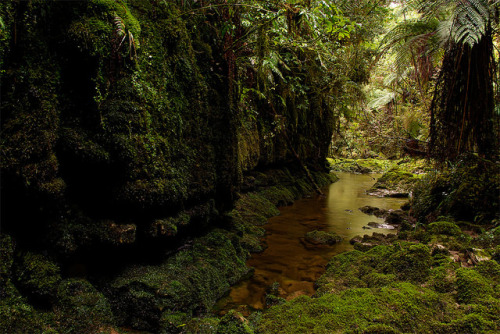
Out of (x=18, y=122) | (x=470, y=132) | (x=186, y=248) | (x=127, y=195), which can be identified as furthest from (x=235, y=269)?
(x=470, y=132)

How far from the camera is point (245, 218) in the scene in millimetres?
6516

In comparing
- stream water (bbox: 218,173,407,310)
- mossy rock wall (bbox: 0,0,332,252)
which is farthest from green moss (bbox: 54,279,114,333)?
stream water (bbox: 218,173,407,310)

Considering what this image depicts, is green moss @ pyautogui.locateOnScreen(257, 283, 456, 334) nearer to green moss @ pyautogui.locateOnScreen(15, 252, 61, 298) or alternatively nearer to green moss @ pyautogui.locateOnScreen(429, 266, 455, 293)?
green moss @ pyautogui.locateOnScreen(429, 266, 455, 293)

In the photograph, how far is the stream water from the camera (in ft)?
11.9

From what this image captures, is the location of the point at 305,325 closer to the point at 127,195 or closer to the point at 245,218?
the point at 127,195

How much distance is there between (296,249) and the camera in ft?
17.0

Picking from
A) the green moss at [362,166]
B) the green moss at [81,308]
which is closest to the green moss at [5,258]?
the green moss at [81,308]

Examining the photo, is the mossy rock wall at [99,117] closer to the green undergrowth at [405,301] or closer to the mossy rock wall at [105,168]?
the mossy rock wall at [105,168]

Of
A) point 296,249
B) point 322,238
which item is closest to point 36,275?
point 296,249

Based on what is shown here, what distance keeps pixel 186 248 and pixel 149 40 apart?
2694 millimetres

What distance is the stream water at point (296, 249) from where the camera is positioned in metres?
3.64

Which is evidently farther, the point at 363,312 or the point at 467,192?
the point at 467,192

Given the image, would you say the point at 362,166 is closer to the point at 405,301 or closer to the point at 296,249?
the point at 296,249

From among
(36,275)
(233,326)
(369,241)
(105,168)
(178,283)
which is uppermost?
(105,168)
